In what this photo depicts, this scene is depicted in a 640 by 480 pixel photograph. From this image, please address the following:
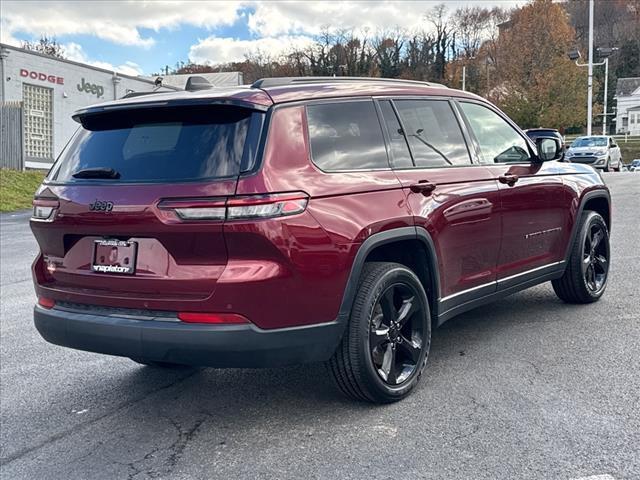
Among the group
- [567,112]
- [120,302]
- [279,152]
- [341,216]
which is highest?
[567,112]

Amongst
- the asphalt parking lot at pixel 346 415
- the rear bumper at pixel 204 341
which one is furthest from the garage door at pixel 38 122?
the rear bumper at pixel 204 341

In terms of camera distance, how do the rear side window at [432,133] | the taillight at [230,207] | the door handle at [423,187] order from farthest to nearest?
1. the rear side window at [432,133]
2. the door handle at [423,187]
3. the taillight at [230,207]

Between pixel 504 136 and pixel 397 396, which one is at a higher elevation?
pixel 504 136

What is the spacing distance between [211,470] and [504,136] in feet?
10.9

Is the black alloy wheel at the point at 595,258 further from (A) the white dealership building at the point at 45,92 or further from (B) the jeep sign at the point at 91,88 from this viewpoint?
(B) the jeep sign at the point at 91,88

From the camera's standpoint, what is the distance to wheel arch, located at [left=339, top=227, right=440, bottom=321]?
3412 millimetres

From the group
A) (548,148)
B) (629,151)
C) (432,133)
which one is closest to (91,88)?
(548,148)

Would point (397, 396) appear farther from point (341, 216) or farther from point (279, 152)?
point (279, 152)

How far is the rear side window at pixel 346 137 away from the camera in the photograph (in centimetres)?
351

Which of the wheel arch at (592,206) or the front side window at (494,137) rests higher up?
the front side window at (494,137)

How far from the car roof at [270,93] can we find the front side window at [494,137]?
2.18 feet

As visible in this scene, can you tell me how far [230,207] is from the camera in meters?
3.06

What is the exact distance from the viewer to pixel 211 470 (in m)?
3.09

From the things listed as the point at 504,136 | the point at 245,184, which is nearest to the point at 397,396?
the point at 245,184
